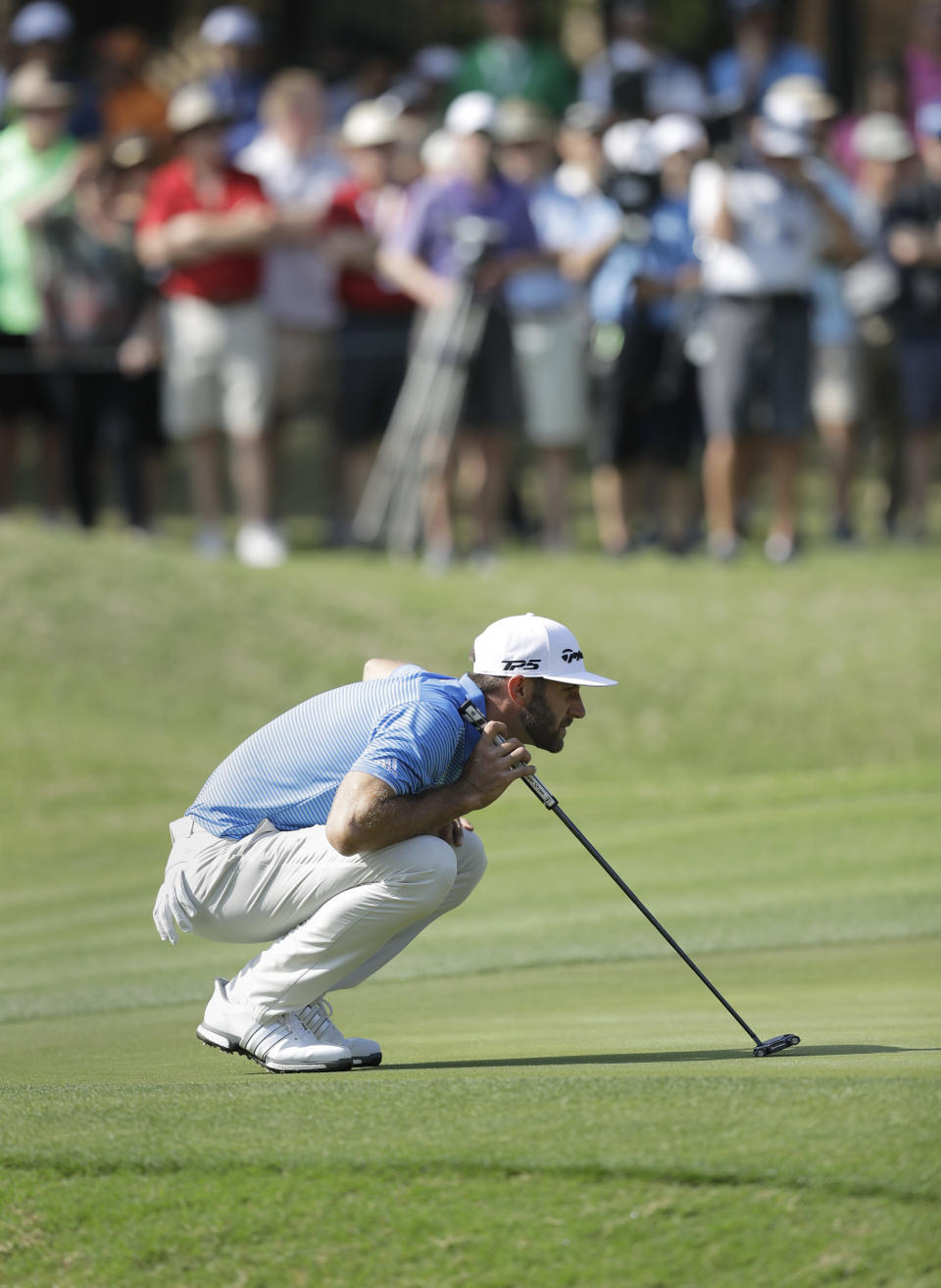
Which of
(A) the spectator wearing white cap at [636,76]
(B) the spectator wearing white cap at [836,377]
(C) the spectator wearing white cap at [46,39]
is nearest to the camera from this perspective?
(C) the spectator wearing white cap at [46,39]

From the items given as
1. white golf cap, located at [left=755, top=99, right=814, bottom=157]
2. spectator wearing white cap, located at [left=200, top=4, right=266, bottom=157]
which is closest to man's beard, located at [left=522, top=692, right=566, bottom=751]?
white golf cap, located at [left=755, top=99, right=814, bottom=157]

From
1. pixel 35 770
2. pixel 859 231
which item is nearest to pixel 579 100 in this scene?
pixel 859 231

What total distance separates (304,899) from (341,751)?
39cm

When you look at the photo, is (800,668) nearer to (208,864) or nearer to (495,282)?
(495,282)

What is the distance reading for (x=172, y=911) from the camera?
5555 millimetres

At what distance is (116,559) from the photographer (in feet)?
43.7

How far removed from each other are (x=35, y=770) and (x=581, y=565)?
12.4ft

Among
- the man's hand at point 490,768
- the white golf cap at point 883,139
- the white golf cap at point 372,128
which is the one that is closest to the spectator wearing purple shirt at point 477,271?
the white golf cap at point 372,128

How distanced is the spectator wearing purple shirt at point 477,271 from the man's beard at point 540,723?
7.94 meters

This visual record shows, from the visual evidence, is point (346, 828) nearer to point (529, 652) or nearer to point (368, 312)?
point (529, 652)

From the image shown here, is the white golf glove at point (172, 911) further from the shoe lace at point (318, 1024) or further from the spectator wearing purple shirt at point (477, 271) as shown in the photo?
the spectator wearing purple shirt at point (477, 271)

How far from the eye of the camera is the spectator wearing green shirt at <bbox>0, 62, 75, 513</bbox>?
13211 mm

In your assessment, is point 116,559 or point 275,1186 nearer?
point 275,1186

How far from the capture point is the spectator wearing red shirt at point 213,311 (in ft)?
42.3
